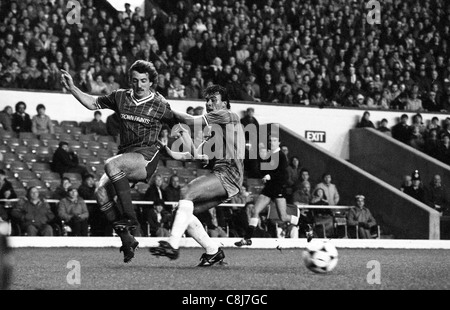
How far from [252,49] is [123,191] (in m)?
12.9

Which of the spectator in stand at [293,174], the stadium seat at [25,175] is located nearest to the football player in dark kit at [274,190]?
the spectator in stand at [293,174]

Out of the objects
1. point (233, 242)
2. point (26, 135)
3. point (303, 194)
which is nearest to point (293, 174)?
point (303, 194)

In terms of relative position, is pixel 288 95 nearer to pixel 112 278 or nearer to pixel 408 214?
pixel 408 214

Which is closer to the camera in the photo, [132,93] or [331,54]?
[132,93]

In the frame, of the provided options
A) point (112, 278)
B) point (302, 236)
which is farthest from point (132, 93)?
point (302, 236)

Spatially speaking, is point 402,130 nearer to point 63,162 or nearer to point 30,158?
point 63,162

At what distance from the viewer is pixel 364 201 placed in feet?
65.8

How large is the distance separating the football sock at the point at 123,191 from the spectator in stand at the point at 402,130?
13.6 metres

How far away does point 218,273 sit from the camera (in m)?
9.50

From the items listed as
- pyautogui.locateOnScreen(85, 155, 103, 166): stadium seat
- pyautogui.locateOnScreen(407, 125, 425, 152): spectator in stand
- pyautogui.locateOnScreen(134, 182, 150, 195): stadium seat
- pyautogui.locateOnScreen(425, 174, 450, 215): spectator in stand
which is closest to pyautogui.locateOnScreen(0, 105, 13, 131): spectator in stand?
pyautogui.locateOnScreen(85, 155, 103, 166): stadium seat

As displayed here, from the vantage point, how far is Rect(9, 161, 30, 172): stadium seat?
57.5 ft

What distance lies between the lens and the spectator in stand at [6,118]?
1819 centimetres

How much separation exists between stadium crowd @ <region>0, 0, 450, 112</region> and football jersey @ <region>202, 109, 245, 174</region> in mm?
9255
